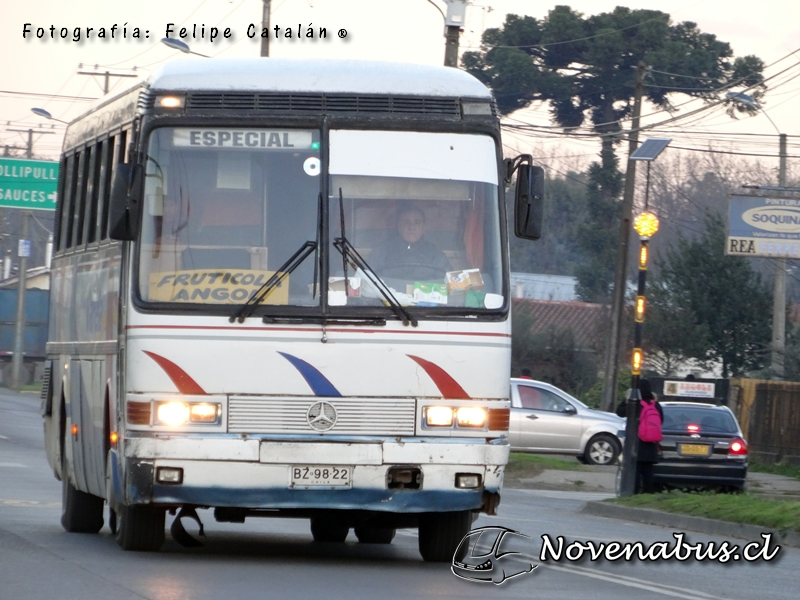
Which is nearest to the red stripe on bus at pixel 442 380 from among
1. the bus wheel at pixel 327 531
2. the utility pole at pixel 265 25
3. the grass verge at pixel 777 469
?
the bus wheel at pixel 327 531

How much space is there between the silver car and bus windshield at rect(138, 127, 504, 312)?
18575mm

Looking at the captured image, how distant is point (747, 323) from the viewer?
1742 inches

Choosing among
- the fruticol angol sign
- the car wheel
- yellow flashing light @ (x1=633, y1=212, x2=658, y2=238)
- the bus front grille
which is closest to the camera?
the bus front grille

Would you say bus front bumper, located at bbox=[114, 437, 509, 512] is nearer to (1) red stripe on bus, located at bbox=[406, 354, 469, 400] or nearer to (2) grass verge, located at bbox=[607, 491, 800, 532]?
(1) red stripe on bus, located at bbox=[406, 354, 469, 400]

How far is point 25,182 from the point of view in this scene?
3678 cm

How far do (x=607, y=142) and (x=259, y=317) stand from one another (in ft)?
164

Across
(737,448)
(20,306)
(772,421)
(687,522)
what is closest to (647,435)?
(737,448)

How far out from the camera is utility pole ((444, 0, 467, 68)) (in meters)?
24.3

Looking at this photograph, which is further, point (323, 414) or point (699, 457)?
point (699, 457)

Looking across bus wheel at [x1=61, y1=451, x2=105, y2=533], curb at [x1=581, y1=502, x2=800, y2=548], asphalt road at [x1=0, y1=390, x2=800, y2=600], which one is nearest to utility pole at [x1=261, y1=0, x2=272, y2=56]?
curb at [x1=581, y1=502, x2=800, y2=548]

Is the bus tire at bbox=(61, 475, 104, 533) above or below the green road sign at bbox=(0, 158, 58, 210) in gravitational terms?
below

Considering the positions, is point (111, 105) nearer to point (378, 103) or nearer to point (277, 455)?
point (378, 103)

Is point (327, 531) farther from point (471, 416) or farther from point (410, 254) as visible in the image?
point (410, 254)

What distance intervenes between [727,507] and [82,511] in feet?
24.6
